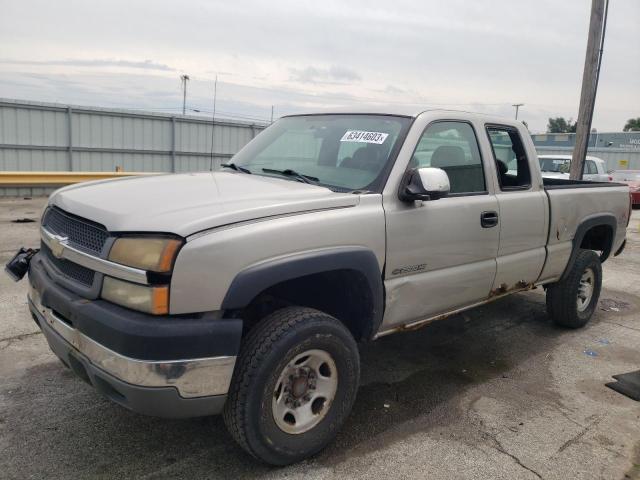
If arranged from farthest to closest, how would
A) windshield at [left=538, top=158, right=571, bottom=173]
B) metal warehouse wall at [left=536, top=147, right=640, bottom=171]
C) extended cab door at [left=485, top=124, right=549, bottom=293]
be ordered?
metal warehouse wall at [left=536, top=147, right=640, bottom=171]
windshield at [left=538, top=158, right=571, bottom=173]
extended cab door at [left=485, top=124, right=549, bottom=293]

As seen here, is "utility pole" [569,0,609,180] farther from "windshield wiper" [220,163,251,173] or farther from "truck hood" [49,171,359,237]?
"truck hood" [49,171,359,237]

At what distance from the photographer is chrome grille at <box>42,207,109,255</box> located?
8.78ft

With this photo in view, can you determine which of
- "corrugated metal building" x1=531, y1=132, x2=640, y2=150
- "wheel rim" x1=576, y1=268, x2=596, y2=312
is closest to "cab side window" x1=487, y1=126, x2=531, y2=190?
"wheel rim" x1=576, y1=268, x2=596, y2=312

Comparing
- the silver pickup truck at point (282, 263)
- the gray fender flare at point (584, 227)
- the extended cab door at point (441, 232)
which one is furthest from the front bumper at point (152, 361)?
the gray fender flare at point (584, 227)

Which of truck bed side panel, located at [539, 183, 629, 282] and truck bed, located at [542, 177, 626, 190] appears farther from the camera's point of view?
truck bed, located at [542, 177, 626, 190]

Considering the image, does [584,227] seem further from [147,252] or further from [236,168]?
[147,252]

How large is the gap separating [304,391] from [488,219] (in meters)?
1.86

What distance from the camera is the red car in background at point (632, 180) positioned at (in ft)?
58.6

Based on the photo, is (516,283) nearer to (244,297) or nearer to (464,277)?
(464,277)

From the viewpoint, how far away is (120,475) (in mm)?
2783

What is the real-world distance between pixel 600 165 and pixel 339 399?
15.3m

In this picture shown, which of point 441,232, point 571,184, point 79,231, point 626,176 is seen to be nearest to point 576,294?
point 571,184

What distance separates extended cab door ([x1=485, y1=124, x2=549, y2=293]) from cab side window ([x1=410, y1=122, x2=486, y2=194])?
0.21m

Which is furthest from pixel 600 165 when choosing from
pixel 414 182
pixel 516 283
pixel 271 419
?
pixel 271 419
